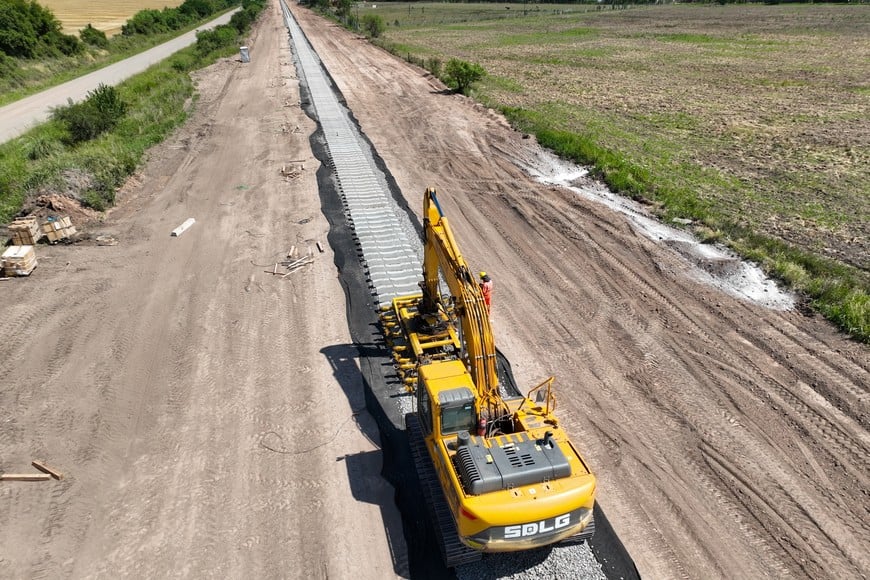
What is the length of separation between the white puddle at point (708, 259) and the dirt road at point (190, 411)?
10369mm

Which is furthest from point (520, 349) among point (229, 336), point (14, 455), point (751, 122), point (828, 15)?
point (828, 15)

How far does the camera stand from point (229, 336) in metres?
13.9

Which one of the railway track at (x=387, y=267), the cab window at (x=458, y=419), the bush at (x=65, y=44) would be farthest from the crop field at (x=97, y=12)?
the cab window at (x=458, y=419)

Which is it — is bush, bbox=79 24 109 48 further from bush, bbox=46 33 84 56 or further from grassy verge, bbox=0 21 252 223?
grassy verge, bbox=0 21 252 223

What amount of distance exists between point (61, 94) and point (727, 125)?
41.8m

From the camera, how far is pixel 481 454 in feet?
25.9

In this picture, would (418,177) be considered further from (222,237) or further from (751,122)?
(751,122)

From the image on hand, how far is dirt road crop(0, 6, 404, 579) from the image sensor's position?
898 centimetres

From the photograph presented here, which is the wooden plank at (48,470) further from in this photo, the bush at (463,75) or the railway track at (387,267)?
the bush at (463,75)

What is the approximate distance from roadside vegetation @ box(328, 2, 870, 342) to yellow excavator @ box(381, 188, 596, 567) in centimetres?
990

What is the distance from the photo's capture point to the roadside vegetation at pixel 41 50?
42.0 meters

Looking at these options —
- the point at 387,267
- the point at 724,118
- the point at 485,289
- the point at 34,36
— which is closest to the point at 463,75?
the point at 724,118

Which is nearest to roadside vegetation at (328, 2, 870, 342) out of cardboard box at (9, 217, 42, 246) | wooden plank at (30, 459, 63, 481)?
wooden plank at (30, 459, 63, 481)

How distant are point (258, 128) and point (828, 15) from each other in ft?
312
